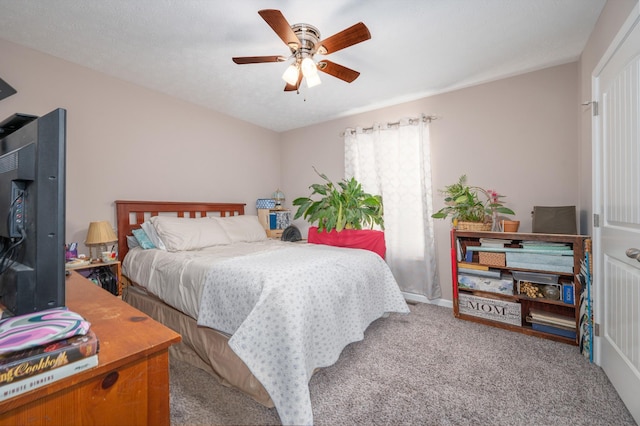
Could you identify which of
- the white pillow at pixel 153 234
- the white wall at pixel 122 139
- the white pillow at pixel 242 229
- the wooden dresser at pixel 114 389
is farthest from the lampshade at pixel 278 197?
the wooden dresser at pixel 114 389

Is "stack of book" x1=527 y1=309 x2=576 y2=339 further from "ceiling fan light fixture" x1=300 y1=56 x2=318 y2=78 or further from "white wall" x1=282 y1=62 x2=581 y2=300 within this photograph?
"ceiling fan light fixture" x1=300 y1=56 x2=318 y2=78

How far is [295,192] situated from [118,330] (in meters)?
3.60

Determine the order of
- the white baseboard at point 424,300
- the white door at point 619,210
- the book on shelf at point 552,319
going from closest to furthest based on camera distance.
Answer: the white door at point 619,210 < the book on shelf at point 552,319 < the white baseboard at point 424,300

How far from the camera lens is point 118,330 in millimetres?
771

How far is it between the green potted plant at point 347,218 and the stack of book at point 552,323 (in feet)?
4.46

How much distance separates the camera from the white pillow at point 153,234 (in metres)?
2.51

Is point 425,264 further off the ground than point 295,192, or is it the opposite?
point 295,192

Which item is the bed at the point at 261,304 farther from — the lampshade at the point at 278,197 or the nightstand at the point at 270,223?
the lampshade at the point at 278,197

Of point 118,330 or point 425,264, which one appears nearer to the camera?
point 118,330

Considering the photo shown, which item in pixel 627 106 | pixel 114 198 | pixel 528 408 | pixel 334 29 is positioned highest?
pixel 334 29

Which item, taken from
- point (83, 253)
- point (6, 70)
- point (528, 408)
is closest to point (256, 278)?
point (528, 408)

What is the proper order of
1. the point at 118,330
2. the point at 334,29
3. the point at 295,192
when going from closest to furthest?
the point at 118,330, the point at 334,29, the point at 295,192

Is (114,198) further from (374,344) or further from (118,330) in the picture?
(374,344)

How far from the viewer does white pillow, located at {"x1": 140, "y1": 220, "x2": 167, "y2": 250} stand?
251 centimetres
